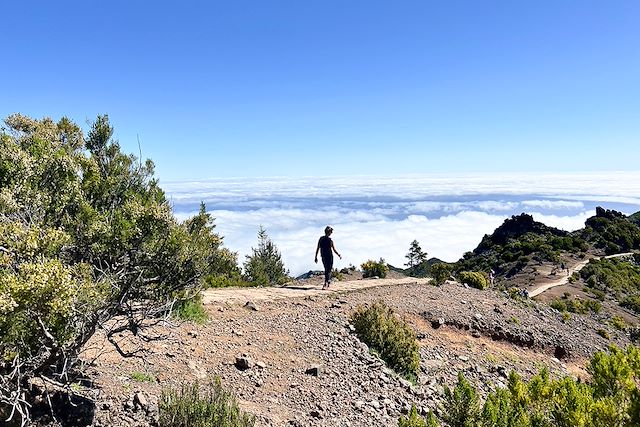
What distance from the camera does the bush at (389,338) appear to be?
11220mm

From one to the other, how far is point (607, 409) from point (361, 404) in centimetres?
490

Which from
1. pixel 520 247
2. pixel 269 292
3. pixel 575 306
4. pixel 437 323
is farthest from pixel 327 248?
pixel 520 247

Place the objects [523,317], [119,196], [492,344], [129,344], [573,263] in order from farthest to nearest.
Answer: [573,263] < [523,317] < [492,344] < [129,344] < [119,196]

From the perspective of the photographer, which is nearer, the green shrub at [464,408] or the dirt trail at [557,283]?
the green shrub at [464,408]

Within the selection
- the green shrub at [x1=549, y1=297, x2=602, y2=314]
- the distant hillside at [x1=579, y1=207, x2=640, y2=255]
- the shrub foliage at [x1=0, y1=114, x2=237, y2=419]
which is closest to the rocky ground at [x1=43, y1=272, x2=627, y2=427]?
the shrub foliage at [x1=0, y1=114, x2=237, y2=419]

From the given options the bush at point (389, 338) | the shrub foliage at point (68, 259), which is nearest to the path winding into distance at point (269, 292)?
the bush at point (389, 338)

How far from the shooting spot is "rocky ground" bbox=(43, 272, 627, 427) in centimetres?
767

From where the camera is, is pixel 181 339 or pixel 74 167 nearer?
pixel 74 167

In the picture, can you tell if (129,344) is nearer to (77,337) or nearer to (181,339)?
(181,339)

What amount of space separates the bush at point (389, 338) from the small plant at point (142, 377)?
19.0ft

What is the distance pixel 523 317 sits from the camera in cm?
1839

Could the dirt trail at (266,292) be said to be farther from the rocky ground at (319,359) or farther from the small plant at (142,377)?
the small plant at (142,377)

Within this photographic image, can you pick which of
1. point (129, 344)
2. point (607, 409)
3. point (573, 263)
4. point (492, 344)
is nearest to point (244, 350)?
point (129, 344)

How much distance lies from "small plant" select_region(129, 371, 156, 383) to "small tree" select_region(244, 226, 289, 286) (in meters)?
19.6
